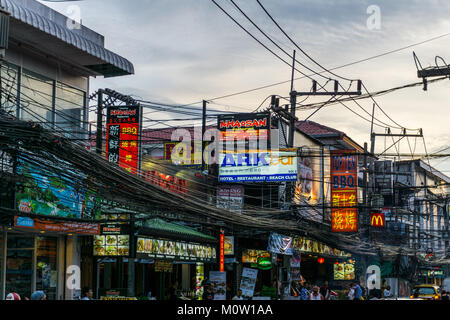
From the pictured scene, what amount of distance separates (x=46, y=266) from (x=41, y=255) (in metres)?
0.41

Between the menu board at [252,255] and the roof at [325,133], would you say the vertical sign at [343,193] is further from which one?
the roof at [325,133]

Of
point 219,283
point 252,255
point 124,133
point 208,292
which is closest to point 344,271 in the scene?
point 252,255

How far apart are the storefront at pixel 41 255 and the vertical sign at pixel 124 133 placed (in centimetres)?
240

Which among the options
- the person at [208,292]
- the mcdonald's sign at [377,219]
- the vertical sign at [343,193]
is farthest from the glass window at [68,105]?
the mcdonald's sign at [377,219]

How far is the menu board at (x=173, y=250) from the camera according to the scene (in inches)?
886

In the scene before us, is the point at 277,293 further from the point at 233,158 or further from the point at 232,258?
the point at 233,158

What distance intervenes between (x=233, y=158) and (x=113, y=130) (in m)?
9.92

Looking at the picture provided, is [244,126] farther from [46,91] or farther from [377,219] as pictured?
[377,219]

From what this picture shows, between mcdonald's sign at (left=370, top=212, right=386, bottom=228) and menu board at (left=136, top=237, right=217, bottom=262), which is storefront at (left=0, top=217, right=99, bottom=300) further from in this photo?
mcdonald's sign at (left=370, top=212, right=386, bottom=228)

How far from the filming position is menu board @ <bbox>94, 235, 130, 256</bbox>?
2208cm

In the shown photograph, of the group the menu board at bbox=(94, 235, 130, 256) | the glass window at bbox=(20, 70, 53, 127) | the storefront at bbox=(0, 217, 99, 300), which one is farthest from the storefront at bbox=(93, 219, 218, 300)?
the glass window at bbox=(20, 70, 53, 127)

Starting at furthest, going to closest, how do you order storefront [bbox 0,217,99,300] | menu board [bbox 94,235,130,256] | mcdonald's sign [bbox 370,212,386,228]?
mcdonald's sign [bbox 370,212,386,228], menu board [bbox 94,235,130,256], storefront [bbox 0,217,99,300]

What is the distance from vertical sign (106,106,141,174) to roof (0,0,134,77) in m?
2.05
